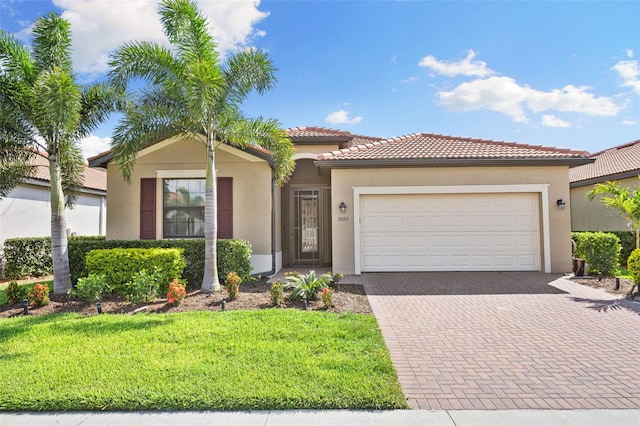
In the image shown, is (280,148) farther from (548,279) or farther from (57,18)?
(548,279)

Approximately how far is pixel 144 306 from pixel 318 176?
805 cm

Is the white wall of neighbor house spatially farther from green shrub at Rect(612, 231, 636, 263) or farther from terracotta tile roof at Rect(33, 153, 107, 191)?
green shrub at Rect(612, 231, 636, 263)

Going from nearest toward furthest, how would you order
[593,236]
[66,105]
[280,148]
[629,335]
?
1. [629,335]
2. [66,105]
3. [280,148]
4. [593,236]

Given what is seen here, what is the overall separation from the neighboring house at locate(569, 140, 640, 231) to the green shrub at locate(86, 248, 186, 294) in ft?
54.3

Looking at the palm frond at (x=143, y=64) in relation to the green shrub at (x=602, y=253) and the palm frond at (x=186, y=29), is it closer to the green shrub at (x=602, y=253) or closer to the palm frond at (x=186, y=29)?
the palm frond at (x=186, y=29)

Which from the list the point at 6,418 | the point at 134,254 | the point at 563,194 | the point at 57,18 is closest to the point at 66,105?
the point at 57,18

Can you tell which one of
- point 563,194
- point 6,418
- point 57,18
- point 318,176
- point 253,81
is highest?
point 57,18

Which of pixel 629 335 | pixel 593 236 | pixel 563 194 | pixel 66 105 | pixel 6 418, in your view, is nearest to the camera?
pixel 6 418

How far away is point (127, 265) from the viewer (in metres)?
8.00

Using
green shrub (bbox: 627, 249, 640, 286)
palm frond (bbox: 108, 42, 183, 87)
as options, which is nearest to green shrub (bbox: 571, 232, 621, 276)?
green shrub (bbox: 627, 249, 640, 286)

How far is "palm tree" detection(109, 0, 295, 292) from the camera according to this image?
7.45 m

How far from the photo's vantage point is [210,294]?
7.98 m

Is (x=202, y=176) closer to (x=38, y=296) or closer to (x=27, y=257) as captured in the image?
(x=38, y=296)

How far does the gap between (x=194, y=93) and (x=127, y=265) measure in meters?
4.56
